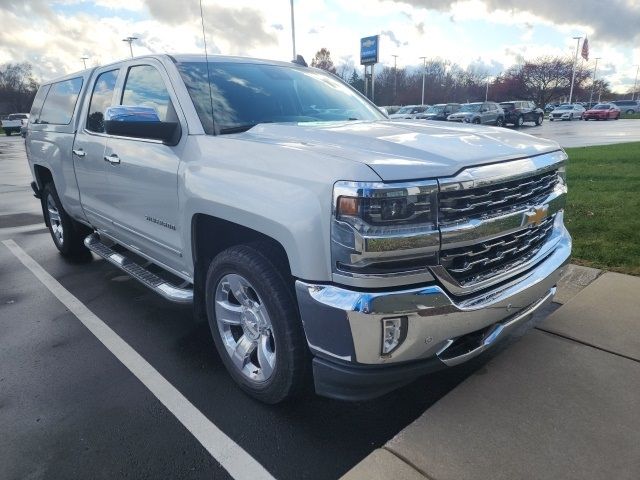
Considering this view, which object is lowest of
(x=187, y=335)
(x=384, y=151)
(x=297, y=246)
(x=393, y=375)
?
(x=187, y=335)

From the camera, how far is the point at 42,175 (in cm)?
606

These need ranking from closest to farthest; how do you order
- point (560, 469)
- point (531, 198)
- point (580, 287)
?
point (560, 469)
point (531, 198)
point (580, 287)

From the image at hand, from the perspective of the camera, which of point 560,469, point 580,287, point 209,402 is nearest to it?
point 560,469

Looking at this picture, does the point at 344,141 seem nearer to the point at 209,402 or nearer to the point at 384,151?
the point at 384,151

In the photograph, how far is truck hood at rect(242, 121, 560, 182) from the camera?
7.15 ft

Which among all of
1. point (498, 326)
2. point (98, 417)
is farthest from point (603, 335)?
point (98, 417)

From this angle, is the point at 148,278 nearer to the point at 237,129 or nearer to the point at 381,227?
the point at 237,129

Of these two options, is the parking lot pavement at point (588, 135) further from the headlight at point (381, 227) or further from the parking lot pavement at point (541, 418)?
the headlight at point (381, 227)

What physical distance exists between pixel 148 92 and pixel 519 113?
36.1 metres

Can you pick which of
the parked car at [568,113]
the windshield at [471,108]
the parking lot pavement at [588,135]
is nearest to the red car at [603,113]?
the parked car at [568,113]

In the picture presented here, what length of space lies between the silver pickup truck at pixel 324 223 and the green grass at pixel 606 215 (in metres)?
2.05

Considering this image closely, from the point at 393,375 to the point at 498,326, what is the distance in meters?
0.68

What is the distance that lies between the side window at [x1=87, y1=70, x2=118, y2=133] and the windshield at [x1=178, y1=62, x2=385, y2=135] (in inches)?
47.7

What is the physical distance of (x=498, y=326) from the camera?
254 cm
